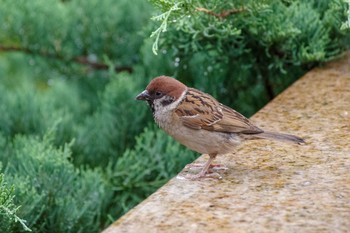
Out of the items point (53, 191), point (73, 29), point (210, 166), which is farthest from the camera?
point (73, 29)

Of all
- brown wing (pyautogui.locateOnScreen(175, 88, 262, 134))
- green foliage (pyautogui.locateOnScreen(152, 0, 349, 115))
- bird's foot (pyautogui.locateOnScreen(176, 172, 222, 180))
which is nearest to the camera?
bird's foot (pyautogui.locateOnScreen(176, 172, 222, 180))

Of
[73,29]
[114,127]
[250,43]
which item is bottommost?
[114,127]

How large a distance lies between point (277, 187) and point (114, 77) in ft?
6.99

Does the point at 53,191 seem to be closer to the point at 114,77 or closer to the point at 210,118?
the point at 210,118

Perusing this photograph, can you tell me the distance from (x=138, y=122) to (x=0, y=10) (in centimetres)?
124

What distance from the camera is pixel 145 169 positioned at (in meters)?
3.84

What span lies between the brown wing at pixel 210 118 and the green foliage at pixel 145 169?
748 millimetres

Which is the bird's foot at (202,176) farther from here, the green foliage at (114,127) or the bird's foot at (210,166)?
the green foliage at (114,127)

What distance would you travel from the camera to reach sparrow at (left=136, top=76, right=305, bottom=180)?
299 cm

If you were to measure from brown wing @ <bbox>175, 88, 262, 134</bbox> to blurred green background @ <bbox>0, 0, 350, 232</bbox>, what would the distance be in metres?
0.30

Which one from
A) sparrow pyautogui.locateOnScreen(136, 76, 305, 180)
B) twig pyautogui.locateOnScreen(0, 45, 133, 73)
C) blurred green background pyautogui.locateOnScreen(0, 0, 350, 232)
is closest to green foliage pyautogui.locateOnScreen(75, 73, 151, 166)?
blurred green background pyautogui.locateOnScreen(0, 0, 350, 232)

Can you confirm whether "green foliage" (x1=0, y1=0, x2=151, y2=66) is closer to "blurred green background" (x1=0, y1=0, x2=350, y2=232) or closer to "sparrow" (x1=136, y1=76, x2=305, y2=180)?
"blurred green background" (x1=0, y1=0, x2=350, y2=232)

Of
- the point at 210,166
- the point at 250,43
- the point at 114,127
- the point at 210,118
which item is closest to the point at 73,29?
the point at 114,127

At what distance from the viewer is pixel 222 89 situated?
14.2 ft
